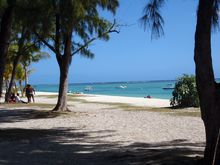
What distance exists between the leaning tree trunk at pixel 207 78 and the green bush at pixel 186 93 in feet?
61.0

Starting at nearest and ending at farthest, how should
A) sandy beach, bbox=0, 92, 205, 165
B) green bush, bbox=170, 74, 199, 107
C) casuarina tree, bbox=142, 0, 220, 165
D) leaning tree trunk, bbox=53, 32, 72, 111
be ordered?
casuarina tree, bbox=142, 0, 220, 165 → sandy beach, bbox=0, 92, 205, 165 → leaning tree trunk, bbox=53, 32, 72, 111 → green bush, bbox=170, 74, 199, 107

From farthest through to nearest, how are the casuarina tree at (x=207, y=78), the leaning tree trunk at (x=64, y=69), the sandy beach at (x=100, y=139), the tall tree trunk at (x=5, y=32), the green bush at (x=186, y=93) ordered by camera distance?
1. the green bush at (x=186, y=93)
2. the leaning tree trunk at (x=64, y=69)
3. the tall tree trunk at (x=5, y=32)
4. the sandy beach at (x=100, y=139)
5. the casuarina tree at (x=207, y=78)

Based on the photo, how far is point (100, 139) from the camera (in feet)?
45.3

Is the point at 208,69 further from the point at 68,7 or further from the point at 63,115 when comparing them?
the point at 63,115

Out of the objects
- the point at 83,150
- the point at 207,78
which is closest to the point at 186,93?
the point at 83,150

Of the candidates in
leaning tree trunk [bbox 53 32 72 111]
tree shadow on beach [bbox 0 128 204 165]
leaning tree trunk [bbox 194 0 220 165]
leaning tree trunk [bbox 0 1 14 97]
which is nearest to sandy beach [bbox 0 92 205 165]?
tree shadow on beach [bbox 0 128 204 165]

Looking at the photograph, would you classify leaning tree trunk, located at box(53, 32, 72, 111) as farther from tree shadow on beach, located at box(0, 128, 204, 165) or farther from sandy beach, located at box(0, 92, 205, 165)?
tree shadow on beach, located at box(0, 128, 204, 165)

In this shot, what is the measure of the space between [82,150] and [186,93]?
16.5 metres

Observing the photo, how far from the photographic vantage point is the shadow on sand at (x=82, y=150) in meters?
9.52

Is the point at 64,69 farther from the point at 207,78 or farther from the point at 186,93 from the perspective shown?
the point at 207,78

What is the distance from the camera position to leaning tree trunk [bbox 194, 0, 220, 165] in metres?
8.24

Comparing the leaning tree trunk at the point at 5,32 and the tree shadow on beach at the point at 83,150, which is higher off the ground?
the leaning tree trunk at the point at 5,32

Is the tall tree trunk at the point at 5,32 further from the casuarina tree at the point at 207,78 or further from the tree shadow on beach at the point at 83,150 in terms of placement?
the casuarina tree at the point at 207,78

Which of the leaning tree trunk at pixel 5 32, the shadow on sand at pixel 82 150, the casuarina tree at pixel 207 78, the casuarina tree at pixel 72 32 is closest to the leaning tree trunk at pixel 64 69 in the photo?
the casuarina tree at pixel 72 32
